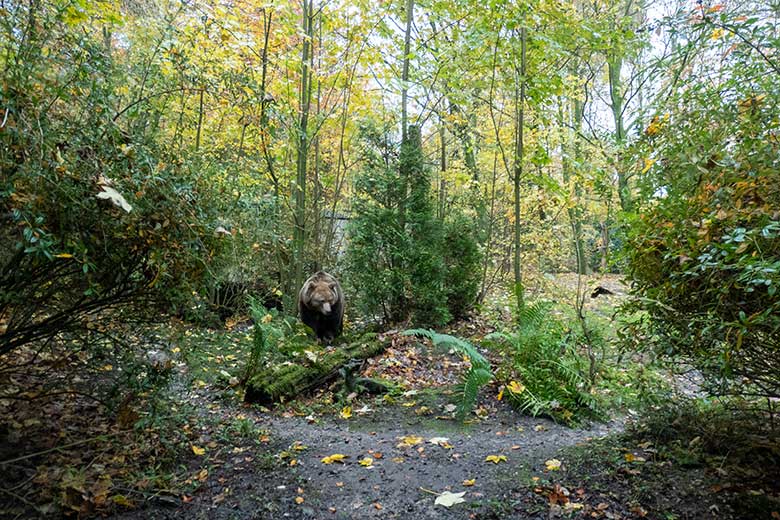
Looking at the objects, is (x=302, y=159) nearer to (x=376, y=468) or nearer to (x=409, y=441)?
(x=409, y=441)

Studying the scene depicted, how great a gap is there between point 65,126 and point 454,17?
729cm

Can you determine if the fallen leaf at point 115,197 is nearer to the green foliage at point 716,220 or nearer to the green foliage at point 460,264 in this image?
the green foliage at point 716,220

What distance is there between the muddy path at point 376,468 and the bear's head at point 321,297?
232 centimetres

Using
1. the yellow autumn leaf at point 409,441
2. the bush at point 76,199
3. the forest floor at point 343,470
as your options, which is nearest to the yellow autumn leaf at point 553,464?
the forest floor at point 343,470

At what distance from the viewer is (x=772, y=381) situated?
2533 millimetres

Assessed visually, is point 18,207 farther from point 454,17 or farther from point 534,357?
point 454,17

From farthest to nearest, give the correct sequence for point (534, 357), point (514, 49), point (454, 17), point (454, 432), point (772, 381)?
point (454, 17) → point (514, 49) → point (534, 357) → point (454, 432) → point (772, 381)

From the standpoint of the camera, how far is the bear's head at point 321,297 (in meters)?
6.76

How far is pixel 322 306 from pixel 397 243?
1.69 m

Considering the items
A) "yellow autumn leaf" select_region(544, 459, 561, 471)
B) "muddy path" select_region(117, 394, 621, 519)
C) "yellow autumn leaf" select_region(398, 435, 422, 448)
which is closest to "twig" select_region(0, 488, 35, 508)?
"muddy path" select_region(117, 394, 621, 519)

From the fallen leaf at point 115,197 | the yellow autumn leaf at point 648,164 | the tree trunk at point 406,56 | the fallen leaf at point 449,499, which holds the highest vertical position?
the tree trunk at point 406,56

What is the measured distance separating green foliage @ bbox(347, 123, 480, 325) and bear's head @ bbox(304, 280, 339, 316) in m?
0.79

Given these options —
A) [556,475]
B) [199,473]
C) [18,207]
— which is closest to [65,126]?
[18,207]

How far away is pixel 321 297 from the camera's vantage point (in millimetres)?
6754
